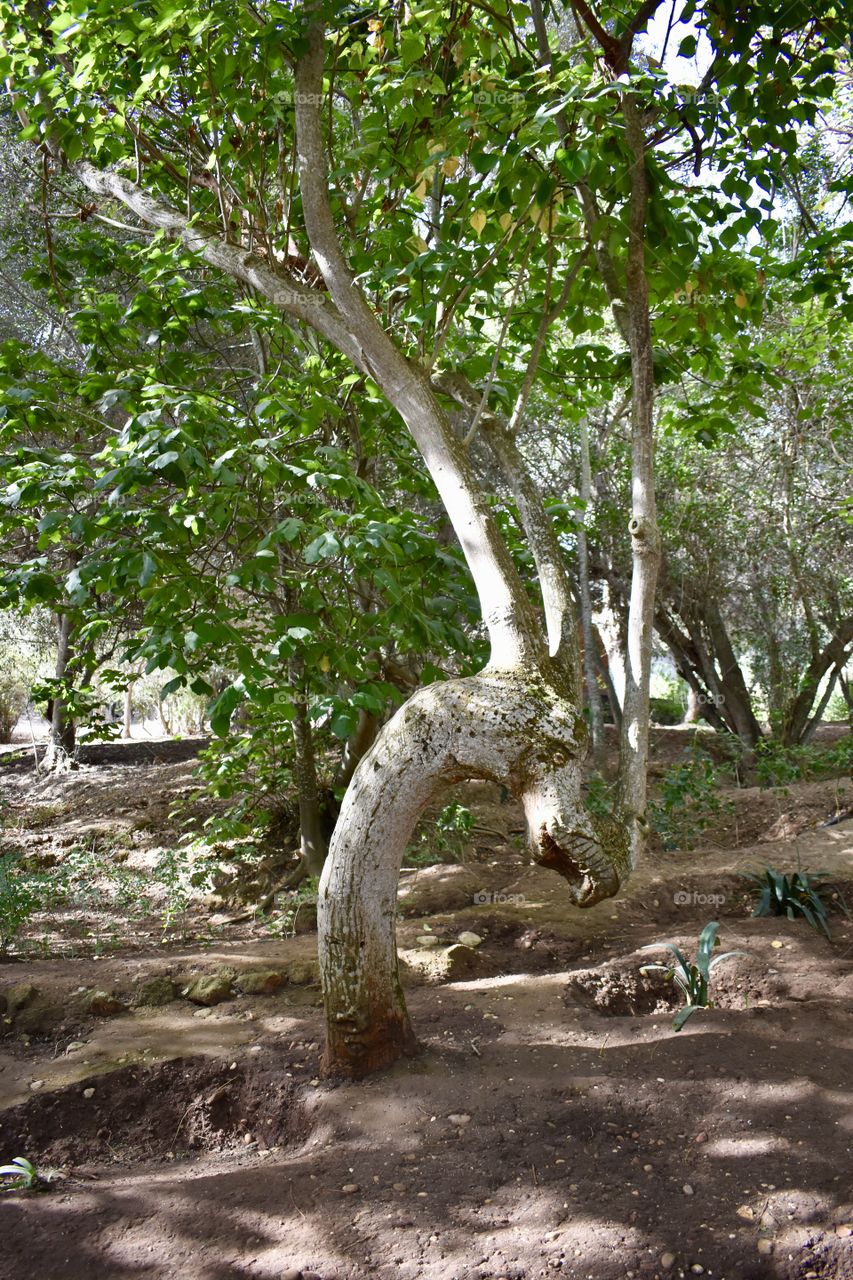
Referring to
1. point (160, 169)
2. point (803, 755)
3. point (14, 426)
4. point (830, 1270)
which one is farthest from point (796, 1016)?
point (803, 755)

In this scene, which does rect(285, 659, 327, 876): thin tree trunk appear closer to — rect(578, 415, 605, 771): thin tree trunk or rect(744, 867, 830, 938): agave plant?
rect(578, 415, 605, 771): thin tree trunk

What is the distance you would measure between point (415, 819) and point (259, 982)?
1800mm

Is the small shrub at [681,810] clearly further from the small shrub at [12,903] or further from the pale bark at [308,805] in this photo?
the small shrub at [12,903]

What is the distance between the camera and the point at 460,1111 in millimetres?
→ 2869

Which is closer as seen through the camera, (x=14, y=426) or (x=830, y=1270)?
(x=830, y=1270)

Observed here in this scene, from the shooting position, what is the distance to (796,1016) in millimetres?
3412

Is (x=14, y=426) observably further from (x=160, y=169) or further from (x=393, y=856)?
(x=393, y=856)

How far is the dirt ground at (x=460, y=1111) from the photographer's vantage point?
2.28 metres

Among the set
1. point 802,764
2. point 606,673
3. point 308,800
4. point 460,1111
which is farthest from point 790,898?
point 606,673

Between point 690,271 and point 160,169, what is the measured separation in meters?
2.89

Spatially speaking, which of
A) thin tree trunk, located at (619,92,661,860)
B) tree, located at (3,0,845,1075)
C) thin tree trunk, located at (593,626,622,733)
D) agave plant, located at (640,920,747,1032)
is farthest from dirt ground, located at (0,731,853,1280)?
thin tree trunk, located at (593,626,622,733)

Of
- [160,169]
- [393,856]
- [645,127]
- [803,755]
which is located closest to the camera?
[393,856]

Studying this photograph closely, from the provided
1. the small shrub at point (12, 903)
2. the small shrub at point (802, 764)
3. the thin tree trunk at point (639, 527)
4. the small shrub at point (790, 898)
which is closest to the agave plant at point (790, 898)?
the small shrub at point (790, 898)

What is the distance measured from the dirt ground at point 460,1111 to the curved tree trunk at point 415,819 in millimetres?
245
